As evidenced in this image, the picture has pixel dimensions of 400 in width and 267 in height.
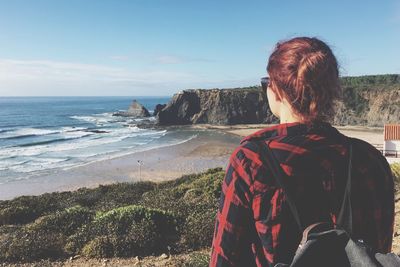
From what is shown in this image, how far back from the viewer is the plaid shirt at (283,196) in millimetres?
1645

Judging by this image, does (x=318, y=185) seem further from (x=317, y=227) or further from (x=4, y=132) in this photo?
(x=4, y=132)

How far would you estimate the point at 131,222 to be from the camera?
8648 millimetres

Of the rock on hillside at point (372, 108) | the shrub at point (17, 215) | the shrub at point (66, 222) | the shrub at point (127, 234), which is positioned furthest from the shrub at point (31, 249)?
the rock on hillside at point (372, 108)

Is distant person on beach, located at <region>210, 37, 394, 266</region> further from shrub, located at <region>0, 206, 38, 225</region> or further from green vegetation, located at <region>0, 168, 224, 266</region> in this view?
shrub, located at <region>0, 206, 38, 225</region>

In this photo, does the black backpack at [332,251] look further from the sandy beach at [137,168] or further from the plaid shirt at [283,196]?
the sandy beach at [137,168]

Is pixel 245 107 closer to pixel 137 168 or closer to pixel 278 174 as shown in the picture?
pixel 137 168

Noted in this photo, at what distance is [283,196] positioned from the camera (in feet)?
5.35

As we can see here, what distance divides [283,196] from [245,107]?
257 ft

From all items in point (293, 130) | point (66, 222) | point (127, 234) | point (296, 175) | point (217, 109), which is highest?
point (293, 130)

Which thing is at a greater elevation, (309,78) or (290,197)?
(309,78)

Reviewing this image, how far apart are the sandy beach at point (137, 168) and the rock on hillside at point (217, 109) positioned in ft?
81.0

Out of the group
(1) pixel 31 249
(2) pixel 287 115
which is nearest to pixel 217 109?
(1) pixel 31 249

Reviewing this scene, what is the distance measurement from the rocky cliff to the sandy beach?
19.3m

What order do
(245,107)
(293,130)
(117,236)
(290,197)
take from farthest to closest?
1. (245,107)
2. (117,236)
3. (293,130)
4. (290,197)
